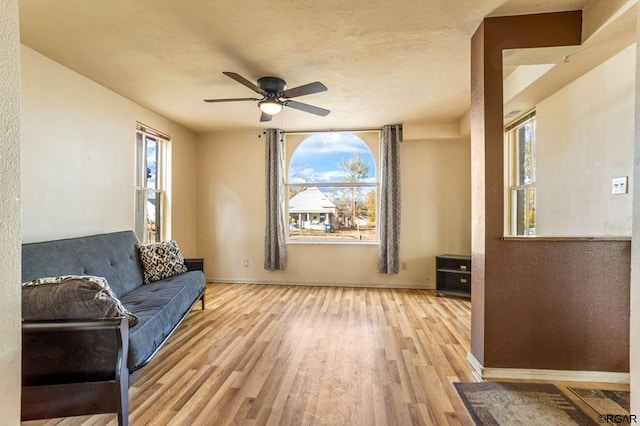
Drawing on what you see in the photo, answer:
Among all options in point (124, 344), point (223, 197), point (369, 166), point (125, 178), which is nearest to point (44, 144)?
point (125, 178)

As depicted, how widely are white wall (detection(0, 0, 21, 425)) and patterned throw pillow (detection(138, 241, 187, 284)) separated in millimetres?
2698

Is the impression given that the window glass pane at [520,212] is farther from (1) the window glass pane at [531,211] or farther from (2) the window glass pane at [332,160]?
(2) the window glass pane at [332,160]

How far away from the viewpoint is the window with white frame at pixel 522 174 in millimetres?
3564

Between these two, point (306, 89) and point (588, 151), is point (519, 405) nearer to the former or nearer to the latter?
point (588, 151)

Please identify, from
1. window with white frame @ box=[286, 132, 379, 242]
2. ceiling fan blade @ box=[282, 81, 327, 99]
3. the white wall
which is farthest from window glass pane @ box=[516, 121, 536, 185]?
the white wall

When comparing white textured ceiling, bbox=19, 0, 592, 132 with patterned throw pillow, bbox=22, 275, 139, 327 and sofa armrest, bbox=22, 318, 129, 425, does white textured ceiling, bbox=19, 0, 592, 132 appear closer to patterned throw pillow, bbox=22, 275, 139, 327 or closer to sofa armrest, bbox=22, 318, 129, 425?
patterned throw pillow, bbox=22, 275, 139, 327

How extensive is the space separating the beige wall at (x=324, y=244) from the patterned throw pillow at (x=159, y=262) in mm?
1613

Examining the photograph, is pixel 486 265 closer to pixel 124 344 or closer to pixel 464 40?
pixel 464 40

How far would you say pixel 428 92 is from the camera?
3496 mm

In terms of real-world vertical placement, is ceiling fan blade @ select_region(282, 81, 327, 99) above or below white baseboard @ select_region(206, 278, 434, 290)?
above

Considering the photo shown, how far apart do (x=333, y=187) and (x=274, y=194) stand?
3.22ft

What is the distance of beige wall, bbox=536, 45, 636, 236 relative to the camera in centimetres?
228

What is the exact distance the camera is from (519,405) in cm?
187

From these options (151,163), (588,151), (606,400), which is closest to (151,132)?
(151,163)
